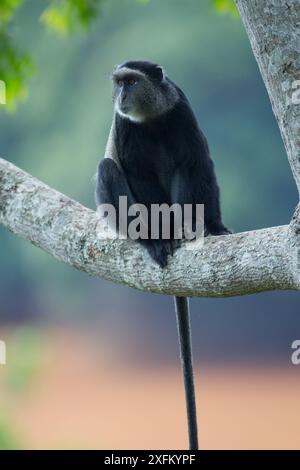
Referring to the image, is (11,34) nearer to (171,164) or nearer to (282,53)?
(171,164)

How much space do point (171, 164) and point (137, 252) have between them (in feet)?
1.87

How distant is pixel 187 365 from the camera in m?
2.56

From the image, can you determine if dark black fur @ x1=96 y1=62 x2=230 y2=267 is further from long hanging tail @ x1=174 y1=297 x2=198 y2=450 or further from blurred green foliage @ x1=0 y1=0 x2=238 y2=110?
blurred green foliage @ x1=0 y1=0 x2=238 y2=110

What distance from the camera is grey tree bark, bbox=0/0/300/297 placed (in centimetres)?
185

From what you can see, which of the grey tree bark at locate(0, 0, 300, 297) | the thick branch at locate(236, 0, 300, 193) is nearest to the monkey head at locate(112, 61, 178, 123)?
the grey tree bark at locate(0, 0, 300, 297)

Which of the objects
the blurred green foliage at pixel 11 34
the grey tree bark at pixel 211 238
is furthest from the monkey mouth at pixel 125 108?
the blurred green foliage at pixel 11 34

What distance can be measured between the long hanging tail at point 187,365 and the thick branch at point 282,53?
0.87 meters

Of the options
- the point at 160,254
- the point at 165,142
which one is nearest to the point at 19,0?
the point at 165,142

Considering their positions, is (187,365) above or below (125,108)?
below

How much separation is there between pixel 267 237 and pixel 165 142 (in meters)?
1.00

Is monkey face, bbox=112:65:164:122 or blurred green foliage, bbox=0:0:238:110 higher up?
blurred green foliage, bbox=0:0:238:110

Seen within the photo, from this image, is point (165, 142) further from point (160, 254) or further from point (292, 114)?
point (292, 114)

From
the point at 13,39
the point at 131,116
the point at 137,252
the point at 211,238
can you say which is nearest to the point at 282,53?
the point at 211,238

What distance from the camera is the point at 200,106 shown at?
9680 mm
